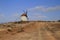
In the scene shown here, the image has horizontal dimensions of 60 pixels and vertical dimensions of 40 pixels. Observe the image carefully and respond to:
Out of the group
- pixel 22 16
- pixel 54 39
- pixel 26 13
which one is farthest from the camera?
pixel 26 13

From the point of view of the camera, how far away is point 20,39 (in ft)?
54.2

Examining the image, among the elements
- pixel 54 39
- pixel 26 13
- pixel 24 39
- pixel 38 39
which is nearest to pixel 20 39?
pixel 24 39

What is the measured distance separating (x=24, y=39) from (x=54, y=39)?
9.95 feet

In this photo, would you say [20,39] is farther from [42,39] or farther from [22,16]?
[22,16]

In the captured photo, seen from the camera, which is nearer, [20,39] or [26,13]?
[20,39]

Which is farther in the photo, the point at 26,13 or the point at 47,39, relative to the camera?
the point at 26,13

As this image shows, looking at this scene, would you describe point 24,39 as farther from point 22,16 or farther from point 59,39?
point 22,16

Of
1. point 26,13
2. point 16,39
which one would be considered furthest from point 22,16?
point 16,39

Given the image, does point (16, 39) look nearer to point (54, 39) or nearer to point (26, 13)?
point (54, 39)

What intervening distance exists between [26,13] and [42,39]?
50.9 metres

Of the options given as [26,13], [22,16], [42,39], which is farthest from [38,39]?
[26,13]

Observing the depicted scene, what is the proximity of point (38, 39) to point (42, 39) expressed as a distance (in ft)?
1.30

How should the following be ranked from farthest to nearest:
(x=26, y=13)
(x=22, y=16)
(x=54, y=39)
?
(x=26, y=13), (x=22, y=16), (x=54, y=39)

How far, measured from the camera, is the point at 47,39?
52.4 ft
